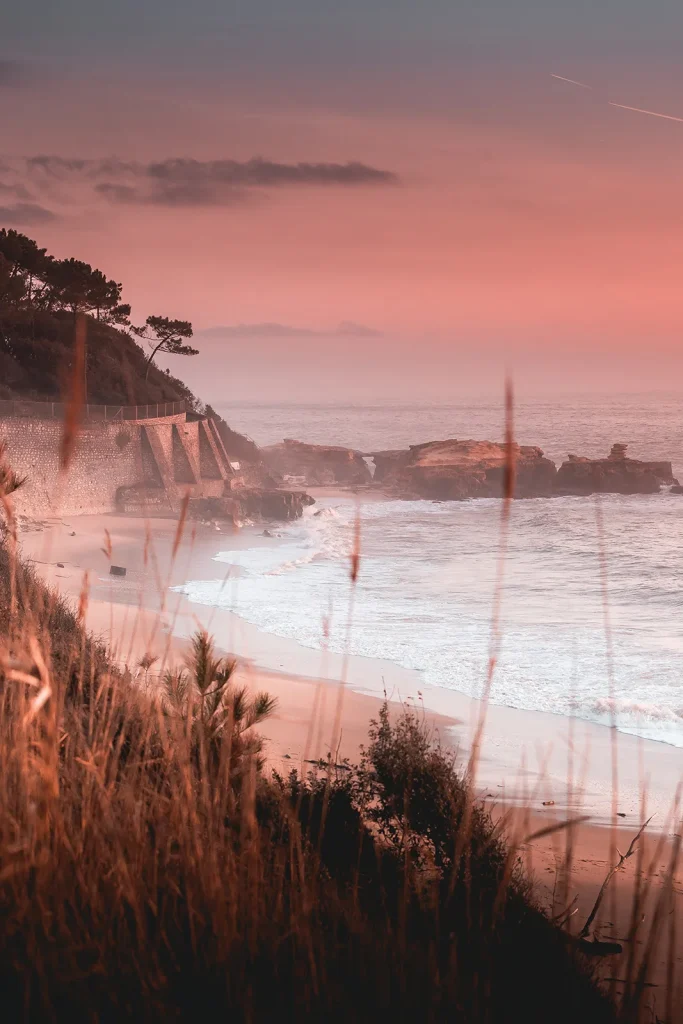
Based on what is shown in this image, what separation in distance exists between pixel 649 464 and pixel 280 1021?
189 ft

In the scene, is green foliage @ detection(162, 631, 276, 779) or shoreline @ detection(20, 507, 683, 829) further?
shoreline @ detection(20, 507, 683, 829)

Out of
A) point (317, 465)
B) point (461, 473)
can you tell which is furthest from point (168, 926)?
point (317, 465)

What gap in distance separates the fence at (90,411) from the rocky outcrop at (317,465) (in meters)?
16.7

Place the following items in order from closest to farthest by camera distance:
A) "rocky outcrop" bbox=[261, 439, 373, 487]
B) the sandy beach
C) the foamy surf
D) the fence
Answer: the sandy beach < the foamy surf < the fence < "rocky outcrop" bbox=[261, 439, 373, 487]

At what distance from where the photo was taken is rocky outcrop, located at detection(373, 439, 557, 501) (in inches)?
2146

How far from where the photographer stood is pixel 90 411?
38.2m

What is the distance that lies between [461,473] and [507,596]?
32.0 metres

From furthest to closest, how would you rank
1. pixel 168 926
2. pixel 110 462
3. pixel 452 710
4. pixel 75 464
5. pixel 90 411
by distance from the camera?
pixel 90 411 < pixel 110 462 < pixel 75 464 < pixel 452 710 < pixel 168 926

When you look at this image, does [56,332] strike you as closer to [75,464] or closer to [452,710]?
[75,464]

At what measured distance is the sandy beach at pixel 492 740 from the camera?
622 cm

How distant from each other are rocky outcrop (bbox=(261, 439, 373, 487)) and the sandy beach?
40.9 metres

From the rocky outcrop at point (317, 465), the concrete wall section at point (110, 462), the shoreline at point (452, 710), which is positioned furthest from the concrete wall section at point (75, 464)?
the rocky outcrop at point (317, 465)

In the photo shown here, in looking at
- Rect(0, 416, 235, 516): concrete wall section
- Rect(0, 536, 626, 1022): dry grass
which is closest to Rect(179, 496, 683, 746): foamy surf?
Rect(0, 536, 626, 1022): dry grass

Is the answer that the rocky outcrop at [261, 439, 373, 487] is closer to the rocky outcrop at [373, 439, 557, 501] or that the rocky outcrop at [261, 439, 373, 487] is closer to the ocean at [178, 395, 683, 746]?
the rocky outcrop at [373, 439, 557, 501]
